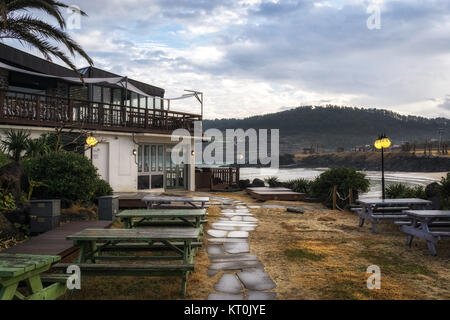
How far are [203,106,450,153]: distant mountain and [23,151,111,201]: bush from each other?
105m

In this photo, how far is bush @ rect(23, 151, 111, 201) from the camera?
772cm

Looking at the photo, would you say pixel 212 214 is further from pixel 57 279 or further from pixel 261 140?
pixel 261 140

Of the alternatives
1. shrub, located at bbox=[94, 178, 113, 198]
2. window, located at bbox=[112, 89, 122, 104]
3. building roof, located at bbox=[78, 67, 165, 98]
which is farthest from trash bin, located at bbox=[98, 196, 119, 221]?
window, located at bbox=[112, 89, 122, 104]

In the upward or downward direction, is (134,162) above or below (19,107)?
below

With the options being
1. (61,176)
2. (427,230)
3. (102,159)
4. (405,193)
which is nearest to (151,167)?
(102,159)

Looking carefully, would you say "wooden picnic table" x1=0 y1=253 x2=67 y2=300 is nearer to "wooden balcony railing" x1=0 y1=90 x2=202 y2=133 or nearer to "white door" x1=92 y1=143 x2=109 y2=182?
"wooden balcony railing" x1=0 y1=90 x2=202 y2=133

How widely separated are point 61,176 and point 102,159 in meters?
7.41

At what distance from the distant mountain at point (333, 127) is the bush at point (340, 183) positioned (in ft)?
325

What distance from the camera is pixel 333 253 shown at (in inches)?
244

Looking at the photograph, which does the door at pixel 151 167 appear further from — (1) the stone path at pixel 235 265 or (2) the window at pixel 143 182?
(1) the stone path at pixel 235 265

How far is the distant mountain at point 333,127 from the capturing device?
11600 cm
